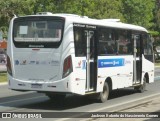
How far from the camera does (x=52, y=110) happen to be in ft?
48.4

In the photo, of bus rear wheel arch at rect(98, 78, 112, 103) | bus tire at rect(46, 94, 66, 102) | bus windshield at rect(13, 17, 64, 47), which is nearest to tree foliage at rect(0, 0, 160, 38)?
bus tire at rect(46, 94, 66, 102)

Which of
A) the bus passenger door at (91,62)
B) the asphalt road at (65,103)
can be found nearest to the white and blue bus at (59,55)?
the bus passenger door at (91,62)

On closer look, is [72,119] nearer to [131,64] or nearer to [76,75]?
[76,75]

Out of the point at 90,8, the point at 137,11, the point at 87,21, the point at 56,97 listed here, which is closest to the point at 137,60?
the point at 56,97

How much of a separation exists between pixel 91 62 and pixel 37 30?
6.95 feet

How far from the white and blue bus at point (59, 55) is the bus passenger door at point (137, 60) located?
3070mm

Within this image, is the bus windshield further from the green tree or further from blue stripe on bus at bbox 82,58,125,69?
the green tree

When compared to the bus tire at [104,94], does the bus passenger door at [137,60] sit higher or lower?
higher

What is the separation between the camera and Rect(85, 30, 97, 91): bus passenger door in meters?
15.8

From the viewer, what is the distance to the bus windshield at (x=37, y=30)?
1497 centimetres

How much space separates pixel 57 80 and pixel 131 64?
5.77m

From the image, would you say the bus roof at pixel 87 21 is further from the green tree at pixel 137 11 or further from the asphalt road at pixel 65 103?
the green tree at pixel 137 11

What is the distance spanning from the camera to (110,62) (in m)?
17.5

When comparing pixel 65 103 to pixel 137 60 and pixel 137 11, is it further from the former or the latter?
pixel 137 11
